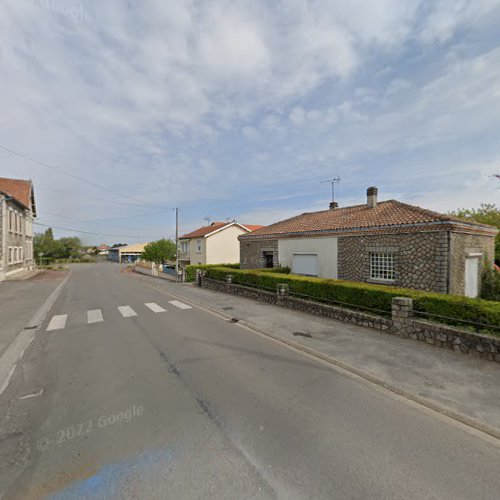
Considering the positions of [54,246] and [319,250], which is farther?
[54,246]

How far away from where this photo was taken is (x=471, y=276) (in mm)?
11969

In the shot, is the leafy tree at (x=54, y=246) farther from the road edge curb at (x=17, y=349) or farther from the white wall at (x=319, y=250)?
the white wall at (x=319, y=250)

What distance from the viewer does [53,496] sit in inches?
105

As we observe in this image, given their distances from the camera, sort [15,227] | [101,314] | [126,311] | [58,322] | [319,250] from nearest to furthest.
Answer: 1. [58,322]
2. [101,314]
3. [126,311]
4. [319,250]
5. [15,227]

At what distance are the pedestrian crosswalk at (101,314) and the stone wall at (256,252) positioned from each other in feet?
25.7

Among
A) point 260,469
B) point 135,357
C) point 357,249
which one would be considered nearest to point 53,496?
point 260,469

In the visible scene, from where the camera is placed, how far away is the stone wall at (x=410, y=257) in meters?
10.4

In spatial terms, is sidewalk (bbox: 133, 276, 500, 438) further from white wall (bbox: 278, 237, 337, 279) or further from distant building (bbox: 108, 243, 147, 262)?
A: distant building (bbox: 108, 243, 147, 262)

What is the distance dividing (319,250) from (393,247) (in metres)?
4.24

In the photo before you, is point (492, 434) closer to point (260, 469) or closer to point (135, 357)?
point (260, 469)

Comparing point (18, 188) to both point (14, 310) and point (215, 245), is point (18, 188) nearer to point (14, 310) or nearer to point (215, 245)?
point (215, 245)

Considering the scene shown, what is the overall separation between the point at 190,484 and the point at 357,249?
40.8 ft

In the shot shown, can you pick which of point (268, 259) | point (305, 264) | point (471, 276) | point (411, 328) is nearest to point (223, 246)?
point (268, 259)

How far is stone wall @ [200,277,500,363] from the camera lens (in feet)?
20.3
